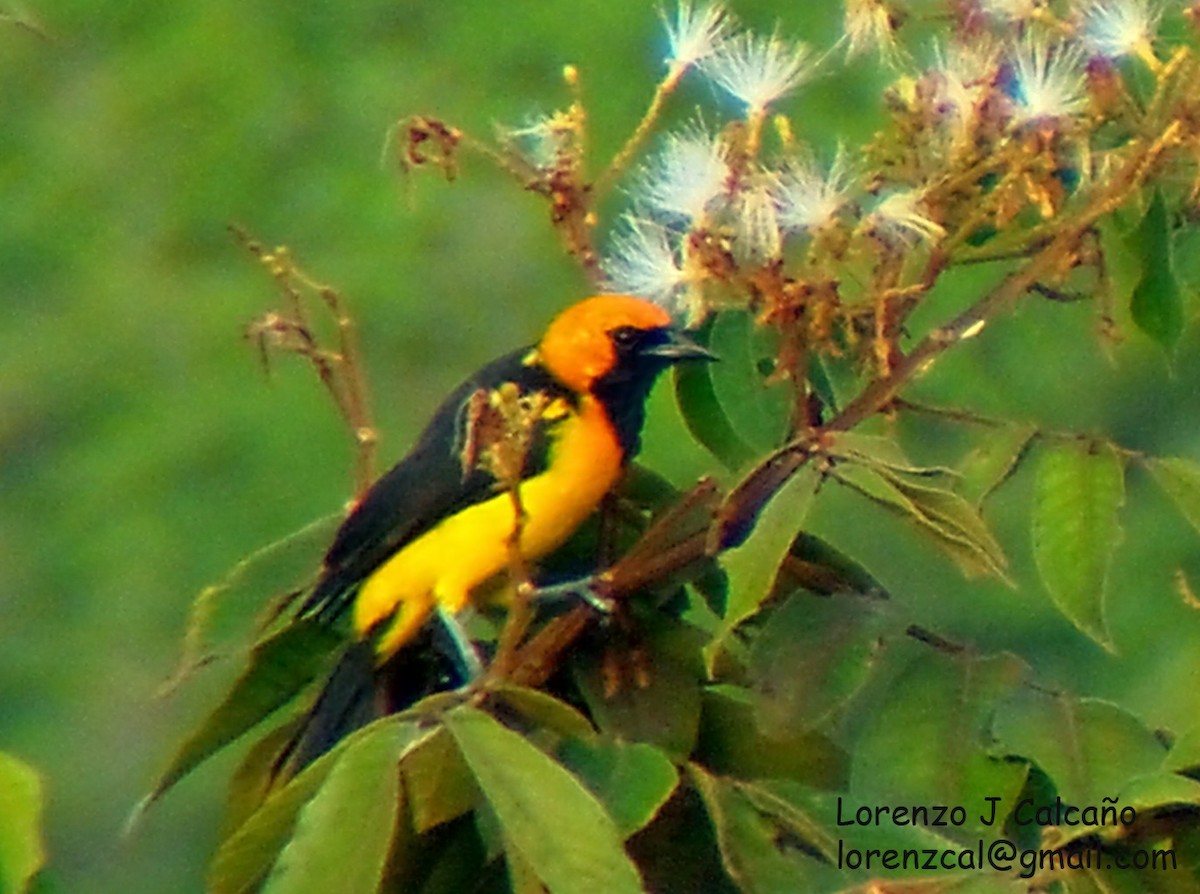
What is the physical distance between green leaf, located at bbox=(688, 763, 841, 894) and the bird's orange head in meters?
0.56

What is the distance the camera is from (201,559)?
3650 mm

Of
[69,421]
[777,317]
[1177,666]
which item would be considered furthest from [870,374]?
[69,421]

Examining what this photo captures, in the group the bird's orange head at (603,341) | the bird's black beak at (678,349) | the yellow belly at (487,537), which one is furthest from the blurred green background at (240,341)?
the bird's black beak at (678,349)

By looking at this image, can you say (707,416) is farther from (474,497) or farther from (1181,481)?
(474,497)

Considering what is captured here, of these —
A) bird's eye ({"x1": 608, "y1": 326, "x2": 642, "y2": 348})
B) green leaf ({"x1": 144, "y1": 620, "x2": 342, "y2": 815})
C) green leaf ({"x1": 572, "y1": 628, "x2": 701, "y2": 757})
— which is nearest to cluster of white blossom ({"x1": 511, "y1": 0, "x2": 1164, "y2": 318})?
green leaf ({"x1": 572, "y1": 628, "x2": 701, "y2": 757})

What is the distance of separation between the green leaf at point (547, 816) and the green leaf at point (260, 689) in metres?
0.30

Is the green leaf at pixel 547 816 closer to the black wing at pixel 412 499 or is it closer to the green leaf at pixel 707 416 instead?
the green leaf at pixel 707 416

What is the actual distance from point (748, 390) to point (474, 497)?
625mm

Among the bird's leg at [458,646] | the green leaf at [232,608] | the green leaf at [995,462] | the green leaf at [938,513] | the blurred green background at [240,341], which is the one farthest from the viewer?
the blurred green background at [240,341]

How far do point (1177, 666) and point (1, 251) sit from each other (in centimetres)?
231

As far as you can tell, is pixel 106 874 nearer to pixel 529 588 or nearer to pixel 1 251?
pixel 1 251

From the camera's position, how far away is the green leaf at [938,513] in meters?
1.07

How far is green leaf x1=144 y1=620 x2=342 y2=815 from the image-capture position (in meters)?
1.27

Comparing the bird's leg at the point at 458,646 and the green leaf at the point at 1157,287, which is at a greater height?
Result: the green leaf at the point at 1157,287
